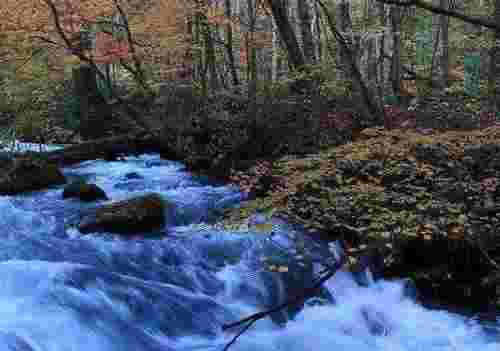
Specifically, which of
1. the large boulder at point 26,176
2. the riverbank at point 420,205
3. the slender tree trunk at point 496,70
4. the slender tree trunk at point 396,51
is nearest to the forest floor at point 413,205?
the riverbank at point 420,205

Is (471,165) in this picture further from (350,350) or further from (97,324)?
(97,324)

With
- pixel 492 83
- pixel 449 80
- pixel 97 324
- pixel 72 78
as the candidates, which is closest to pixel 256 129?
pixel 492 83

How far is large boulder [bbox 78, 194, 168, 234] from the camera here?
6.88m

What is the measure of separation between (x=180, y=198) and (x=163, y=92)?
4.39m

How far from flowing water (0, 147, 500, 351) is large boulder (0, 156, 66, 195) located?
6.51ft

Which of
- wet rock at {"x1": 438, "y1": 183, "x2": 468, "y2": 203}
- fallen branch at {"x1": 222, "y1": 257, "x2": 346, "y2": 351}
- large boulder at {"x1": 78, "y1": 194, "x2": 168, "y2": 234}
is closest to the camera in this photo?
fallen branch at {"x1": 222, "y1": 257, "x2": 346, "y2": 351}

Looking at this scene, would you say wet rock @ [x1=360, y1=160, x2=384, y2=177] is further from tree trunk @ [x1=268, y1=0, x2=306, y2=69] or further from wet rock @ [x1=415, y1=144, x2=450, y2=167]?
tree trunk @ [x1=268, y1=0, x2=306, y2=69]

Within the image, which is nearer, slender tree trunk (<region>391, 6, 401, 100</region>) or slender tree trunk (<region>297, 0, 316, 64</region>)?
slender tree trunk (<region>297, 0, 316, 64</region>)

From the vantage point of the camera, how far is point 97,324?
4578 mm

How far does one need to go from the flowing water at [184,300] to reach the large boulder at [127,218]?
18 centimetres

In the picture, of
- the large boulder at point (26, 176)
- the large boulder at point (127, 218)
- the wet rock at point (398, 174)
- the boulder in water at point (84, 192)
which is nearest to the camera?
the wet rock at point (398, 174)

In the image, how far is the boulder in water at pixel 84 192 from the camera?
848cm

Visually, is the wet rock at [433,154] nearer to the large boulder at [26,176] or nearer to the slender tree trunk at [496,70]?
the slender tree trunk at [496,70]

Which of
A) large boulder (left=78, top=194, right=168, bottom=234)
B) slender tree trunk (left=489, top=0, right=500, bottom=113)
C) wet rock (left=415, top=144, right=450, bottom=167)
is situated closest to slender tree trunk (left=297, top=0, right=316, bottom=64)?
slender tree trunk (left=489, top=0, right=500, bottom=113)
